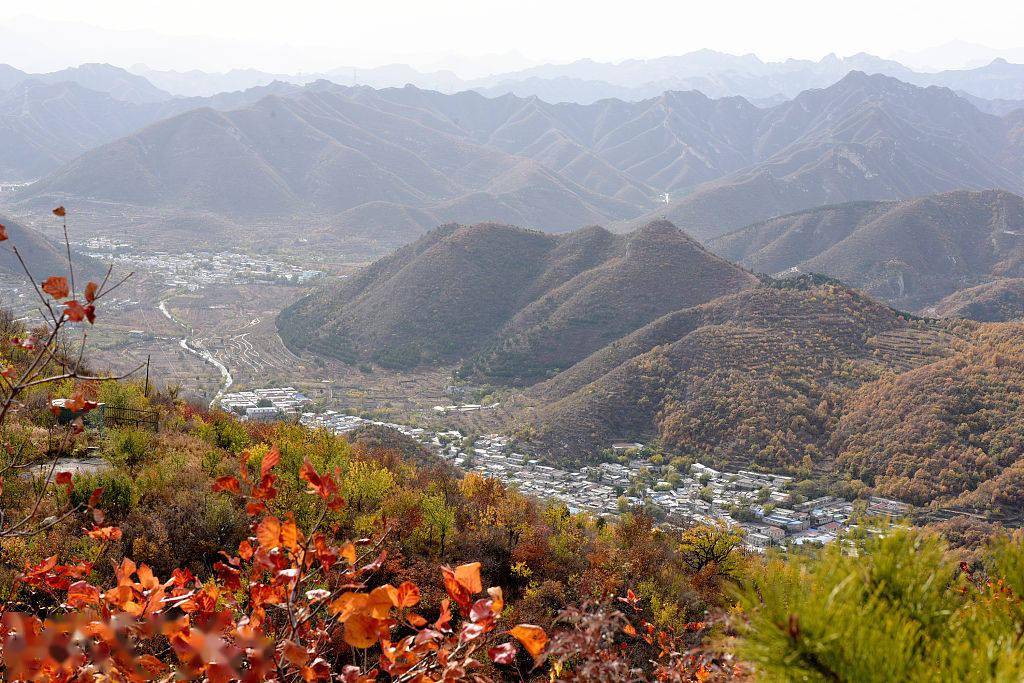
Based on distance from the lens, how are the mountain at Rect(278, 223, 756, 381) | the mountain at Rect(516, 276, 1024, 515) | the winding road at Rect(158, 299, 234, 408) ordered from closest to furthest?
the mountain at Rect(516, 276, 1024, 515), the winding road at Rect(158, 299, 234, 408), the mountain at Rect(278, 223, 756, 381)

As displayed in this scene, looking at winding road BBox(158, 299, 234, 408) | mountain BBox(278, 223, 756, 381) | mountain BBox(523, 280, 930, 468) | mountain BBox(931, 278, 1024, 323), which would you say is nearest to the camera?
mountain BBox(523, 280, 930, 468)

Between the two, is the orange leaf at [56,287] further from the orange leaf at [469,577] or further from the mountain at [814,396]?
the mountain at [814,396]

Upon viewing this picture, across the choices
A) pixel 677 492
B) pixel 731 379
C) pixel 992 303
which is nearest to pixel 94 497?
pixel 677 492

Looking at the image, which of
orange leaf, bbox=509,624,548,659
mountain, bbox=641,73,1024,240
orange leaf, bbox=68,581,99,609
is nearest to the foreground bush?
orange leaf, bbox=509,624,548,659

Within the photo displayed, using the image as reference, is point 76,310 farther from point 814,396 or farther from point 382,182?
point 382,182

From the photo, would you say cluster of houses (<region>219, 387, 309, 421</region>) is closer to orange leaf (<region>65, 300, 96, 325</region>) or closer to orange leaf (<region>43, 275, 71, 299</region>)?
orange leaf (<region>43, 275, 71, 299</region>)

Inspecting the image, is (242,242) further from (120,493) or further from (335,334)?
(120,493)
